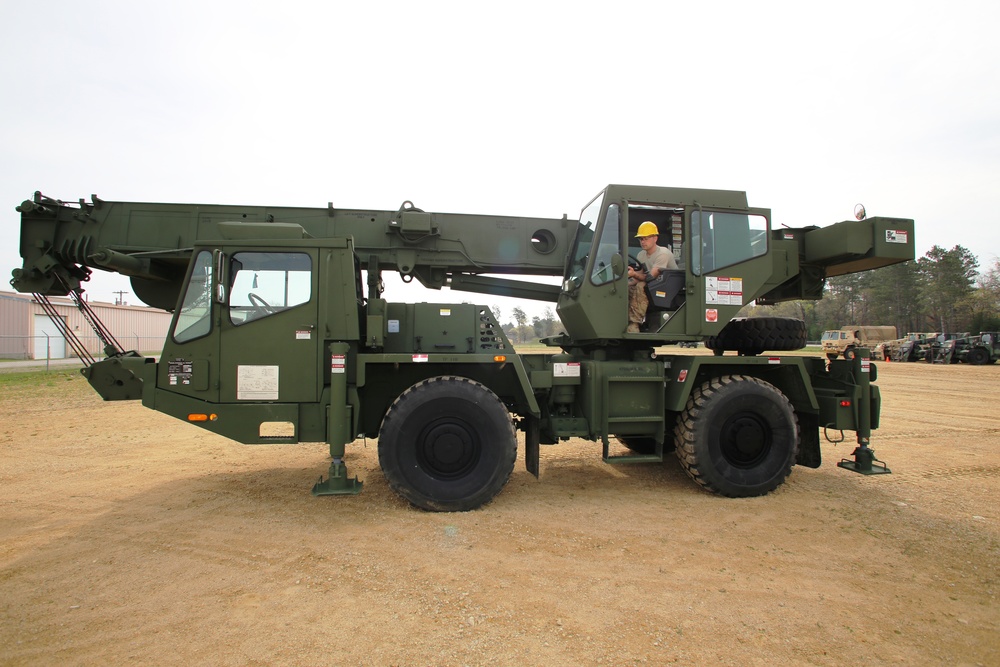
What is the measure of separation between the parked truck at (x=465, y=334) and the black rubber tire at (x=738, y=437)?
0.02 m

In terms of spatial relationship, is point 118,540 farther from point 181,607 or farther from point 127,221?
point 127,221

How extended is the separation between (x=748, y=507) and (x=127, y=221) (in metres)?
7.25

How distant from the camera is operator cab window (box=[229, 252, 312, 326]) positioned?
503 cm

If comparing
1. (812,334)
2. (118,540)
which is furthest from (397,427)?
(812,334)

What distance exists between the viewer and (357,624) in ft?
10.2

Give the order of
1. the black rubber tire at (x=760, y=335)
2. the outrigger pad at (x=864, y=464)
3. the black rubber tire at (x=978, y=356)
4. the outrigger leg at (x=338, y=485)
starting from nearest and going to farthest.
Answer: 1. the outrigger leg at (x=338, y=485)
2. the outrigger pad at (x=864, y=464)
3. the black rubber tire at (x=760, y=335)
4. the black rubber tire at (x=978, y=356)

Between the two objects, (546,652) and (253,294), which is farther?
(253,294)

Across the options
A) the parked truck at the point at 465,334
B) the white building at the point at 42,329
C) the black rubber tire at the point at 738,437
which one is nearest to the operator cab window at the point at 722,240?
the parked truck at the point at 465,334

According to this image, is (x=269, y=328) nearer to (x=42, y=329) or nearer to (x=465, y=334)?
(x=465, y=334)

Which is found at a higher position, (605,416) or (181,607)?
(605,416)

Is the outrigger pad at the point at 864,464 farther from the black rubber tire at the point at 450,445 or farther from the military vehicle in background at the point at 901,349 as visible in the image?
the military vehicle in background at the point at 901,349

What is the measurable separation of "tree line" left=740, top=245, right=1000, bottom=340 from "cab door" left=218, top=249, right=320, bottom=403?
4352cm

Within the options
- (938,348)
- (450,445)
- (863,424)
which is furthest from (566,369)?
(938,348)

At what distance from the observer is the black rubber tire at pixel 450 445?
5.01m
